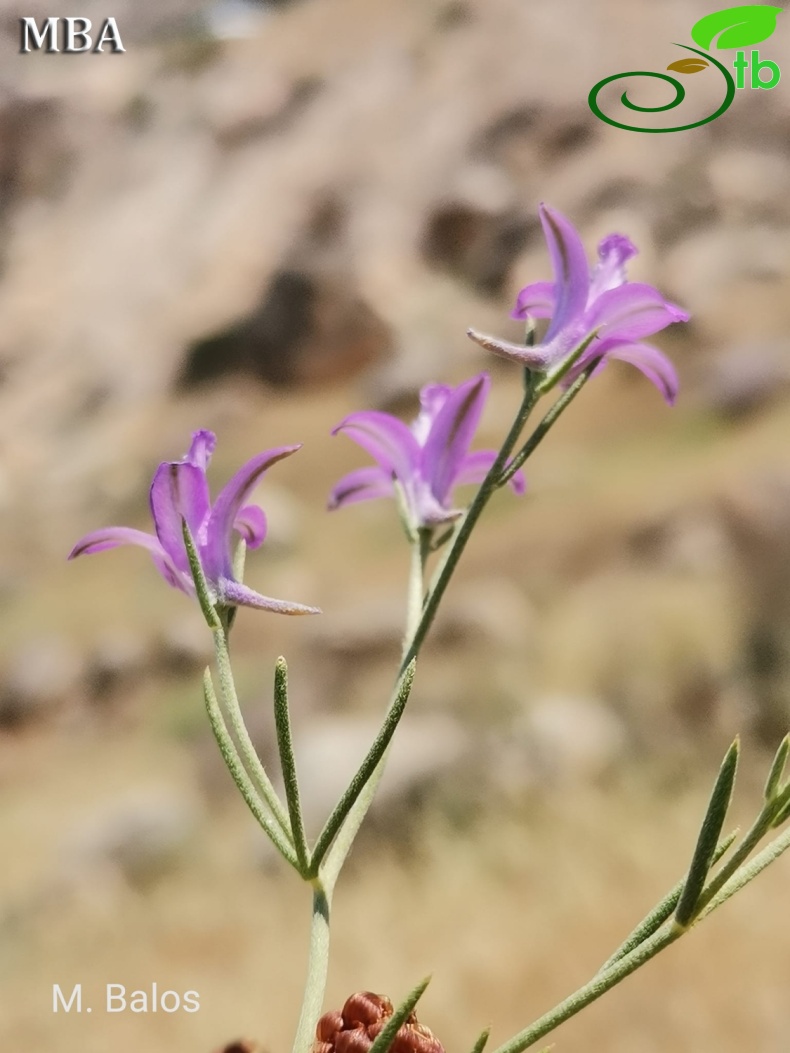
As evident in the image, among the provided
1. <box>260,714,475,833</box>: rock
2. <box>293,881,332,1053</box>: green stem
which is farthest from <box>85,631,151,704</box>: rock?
<box>293,881,332,1053</box>: green stem

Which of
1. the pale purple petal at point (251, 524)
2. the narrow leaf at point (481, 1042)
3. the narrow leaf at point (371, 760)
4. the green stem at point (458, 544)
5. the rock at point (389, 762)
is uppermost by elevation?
the rock at point (389, 762)

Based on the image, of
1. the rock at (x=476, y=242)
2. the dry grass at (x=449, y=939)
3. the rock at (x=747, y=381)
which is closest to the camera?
the dry grass at (x=449, y=939)

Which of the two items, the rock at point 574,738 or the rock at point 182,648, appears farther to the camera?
the rock at point 182,648

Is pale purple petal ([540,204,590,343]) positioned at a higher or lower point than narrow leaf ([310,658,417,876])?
higher

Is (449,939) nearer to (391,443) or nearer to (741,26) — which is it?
(741,26)

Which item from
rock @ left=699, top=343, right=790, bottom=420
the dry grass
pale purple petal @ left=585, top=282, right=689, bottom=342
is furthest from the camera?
rock @ left=699, top=343, right=790, bottom=420

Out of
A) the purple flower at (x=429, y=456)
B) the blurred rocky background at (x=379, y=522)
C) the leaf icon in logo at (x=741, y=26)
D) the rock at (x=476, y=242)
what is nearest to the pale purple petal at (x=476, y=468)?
the purple flower at (x=429, y=456)

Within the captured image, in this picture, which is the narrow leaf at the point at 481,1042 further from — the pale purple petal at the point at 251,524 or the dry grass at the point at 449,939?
the dry grass at the point at 449,939

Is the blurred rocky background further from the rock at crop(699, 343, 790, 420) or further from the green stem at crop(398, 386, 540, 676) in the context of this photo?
the green stem at crop(398, 386, 540, 676)
